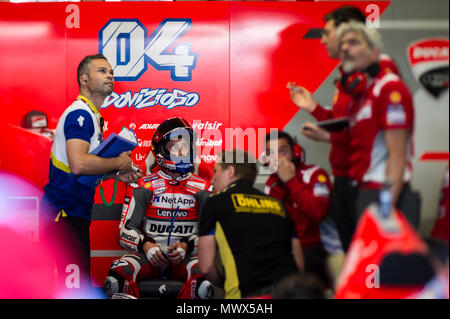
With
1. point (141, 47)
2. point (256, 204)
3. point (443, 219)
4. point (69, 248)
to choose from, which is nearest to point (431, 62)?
point (443, 219)

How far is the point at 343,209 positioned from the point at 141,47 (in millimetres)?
1545

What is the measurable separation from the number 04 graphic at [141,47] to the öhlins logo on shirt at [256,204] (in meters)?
0.93

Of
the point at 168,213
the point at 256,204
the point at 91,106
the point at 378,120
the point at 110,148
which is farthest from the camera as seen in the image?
the point at 168,213

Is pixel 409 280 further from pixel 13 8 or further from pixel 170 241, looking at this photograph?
pixel 13 8

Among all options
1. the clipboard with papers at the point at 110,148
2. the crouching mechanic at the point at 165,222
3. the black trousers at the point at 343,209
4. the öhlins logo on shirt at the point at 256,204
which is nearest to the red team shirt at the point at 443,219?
the black trousers at the point at 343,209

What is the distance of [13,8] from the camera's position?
361cm

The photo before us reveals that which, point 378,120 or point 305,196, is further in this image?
point 305,196

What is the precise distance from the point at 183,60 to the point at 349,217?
1.37 m

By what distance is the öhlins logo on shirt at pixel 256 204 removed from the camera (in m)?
3.18

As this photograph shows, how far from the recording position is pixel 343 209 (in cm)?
314

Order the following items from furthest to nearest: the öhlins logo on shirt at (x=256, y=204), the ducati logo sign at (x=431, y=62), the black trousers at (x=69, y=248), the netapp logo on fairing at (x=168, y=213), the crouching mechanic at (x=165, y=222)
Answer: the netapp logo on fairing at (x=168, y=213)
the crouching mechanic at (x=165, y=222)
the black trousers at (x=69, y=248)
the öhlins logo on shirt at (x=256, y=204)
the ducati logo sign at (x=431, y=62)

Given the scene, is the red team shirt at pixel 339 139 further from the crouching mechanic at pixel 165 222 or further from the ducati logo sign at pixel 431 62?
the crouching mechanic at pixel 165 222

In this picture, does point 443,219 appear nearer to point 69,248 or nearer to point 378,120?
point 378,120

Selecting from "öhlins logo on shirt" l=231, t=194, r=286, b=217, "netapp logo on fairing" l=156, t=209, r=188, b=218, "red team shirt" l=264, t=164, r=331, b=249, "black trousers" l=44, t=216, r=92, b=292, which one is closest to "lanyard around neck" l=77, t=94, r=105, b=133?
"black trousers" l=44, t=216, r=92, b=292
